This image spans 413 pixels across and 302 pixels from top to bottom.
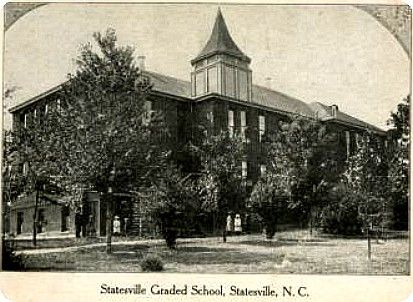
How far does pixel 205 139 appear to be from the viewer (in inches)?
308

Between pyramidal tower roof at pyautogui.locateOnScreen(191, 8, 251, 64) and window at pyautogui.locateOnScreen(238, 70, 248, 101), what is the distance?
0.65ft

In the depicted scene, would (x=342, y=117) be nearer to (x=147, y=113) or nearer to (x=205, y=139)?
(x=205, y=139)

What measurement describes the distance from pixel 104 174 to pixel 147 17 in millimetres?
1864

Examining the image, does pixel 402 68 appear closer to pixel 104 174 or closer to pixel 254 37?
pixel 254 37

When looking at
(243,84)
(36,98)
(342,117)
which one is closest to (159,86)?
(243,84)

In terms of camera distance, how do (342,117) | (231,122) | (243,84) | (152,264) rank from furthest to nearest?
(231,122), (243,84), (342,117), (152,264)

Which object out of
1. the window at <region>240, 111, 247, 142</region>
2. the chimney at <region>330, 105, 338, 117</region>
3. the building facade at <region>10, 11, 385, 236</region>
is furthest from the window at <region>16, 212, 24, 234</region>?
the chimney at <region>330, 105, 338, 117</region>

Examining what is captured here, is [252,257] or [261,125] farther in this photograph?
[261,125]

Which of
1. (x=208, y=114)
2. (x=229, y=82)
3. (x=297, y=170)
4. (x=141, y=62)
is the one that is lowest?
(x=297, y=170)

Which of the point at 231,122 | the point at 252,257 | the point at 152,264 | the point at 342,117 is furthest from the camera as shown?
the point at 231,122

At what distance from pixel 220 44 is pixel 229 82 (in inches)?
28.0

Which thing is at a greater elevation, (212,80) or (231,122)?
(212,80)

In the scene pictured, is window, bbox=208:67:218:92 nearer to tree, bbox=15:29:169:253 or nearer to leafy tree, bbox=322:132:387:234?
tree, bbox=15:29:169:253

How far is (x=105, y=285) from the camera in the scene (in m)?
6.93
